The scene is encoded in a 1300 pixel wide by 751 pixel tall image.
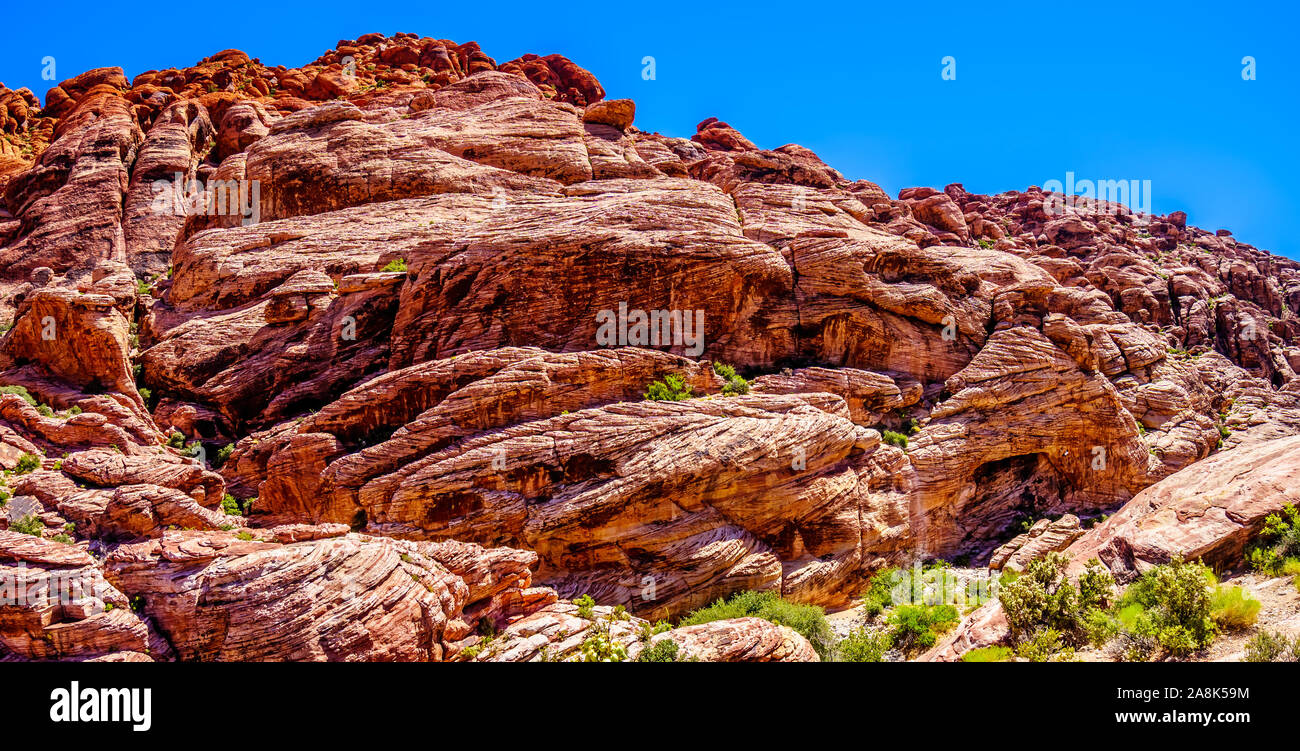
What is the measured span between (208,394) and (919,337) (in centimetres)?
3268

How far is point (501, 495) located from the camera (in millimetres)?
24031

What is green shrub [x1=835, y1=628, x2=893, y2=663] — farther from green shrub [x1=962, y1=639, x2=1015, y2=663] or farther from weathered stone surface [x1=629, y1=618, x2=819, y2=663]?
green shrub [x1=962, y1=639, x2=1015, y2=663]

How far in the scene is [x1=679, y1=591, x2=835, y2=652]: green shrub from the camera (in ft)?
70.3

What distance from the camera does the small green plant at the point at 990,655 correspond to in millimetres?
14969

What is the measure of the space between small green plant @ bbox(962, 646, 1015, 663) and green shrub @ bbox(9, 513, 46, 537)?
22.7 metres

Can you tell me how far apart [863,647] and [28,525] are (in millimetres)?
22409

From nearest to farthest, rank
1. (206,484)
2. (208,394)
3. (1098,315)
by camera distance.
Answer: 1. (206,484)
2. (208,394)
3. (1098,315)

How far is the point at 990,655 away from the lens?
1518 centimetres

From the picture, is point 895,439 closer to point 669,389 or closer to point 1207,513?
point 669,389

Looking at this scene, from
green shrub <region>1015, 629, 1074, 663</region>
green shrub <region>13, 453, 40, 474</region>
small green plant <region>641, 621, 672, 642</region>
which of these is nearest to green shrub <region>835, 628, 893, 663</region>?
green shrub <region>1015, 629, 1074, 663</region>

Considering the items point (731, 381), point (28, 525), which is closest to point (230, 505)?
point (28, 525)

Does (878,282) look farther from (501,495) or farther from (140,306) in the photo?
(140,306)

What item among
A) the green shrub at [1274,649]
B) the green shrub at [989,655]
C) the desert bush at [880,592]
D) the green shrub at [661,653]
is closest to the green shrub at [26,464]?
the green shrub at [661,653]
